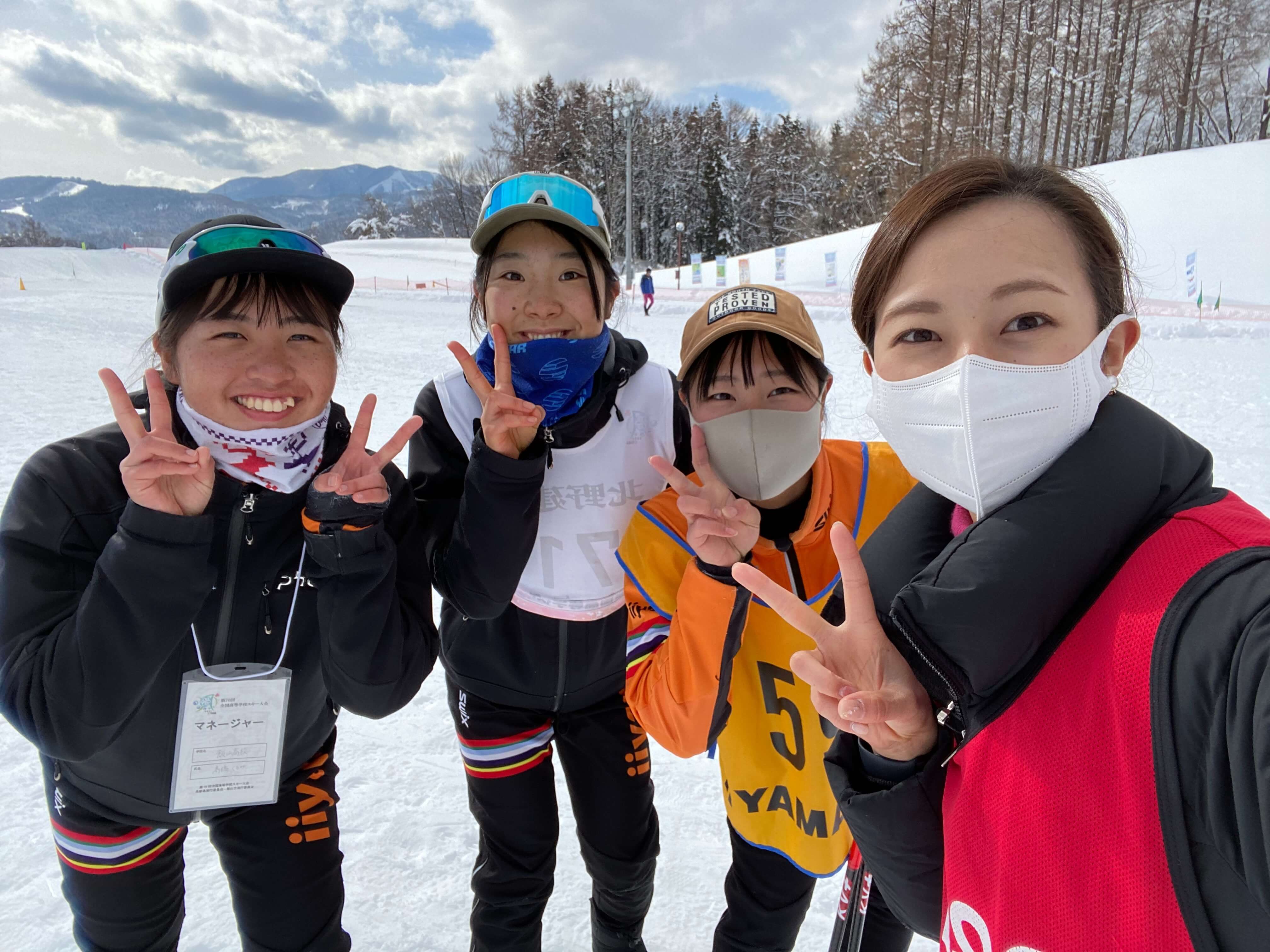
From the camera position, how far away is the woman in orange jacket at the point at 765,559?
1689 mm

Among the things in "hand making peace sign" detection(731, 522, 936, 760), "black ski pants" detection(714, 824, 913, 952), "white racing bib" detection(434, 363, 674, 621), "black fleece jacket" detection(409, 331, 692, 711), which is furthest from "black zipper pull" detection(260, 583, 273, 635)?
"black ski pants" detection(714, 824, 913, 952)

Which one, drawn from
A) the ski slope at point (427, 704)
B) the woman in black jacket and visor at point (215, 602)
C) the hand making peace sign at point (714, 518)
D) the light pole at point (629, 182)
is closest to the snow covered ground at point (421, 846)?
the ski slope at point (427, 704)

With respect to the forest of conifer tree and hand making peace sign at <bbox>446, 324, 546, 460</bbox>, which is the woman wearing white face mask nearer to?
hand making peace sign at <bbox>446, 324, 546, 460</bbox>

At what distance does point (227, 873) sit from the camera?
1705mm

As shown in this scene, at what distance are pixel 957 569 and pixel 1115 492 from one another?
0.22 meters

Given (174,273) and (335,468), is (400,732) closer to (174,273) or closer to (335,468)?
(335,468)

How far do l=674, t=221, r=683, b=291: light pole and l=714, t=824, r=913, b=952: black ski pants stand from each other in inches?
1168

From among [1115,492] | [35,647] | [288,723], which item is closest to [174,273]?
[35,647]

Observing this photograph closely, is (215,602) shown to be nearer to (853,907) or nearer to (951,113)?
(853,907)

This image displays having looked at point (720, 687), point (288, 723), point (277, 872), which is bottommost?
point (277, 872)

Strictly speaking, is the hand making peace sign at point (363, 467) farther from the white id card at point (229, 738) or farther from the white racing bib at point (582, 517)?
the white id card at point (229, 738)

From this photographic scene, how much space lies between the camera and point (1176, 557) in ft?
2.64

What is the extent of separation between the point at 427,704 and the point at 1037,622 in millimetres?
2983

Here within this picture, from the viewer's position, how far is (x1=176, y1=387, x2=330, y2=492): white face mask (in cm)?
157
